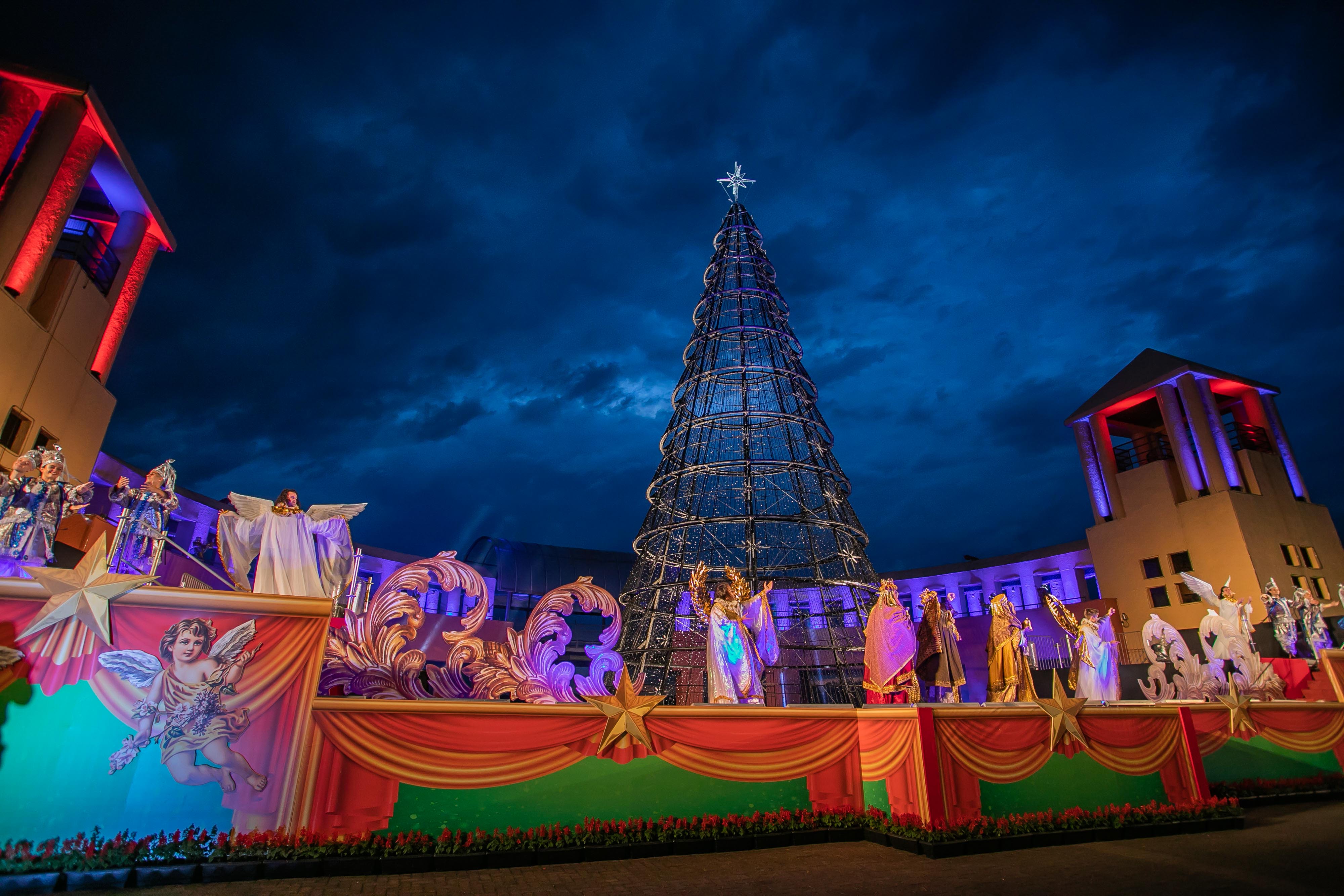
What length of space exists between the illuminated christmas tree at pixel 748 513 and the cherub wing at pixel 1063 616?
3.64 m

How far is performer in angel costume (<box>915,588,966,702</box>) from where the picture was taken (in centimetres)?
1129

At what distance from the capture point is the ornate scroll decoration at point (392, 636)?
7.45 meters

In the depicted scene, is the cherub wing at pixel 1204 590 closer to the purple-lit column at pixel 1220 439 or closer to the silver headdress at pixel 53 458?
the purple-lit column at pixel 1220 439

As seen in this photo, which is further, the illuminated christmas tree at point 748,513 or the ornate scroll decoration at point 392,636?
the illuminated christmas tree at point 748,513

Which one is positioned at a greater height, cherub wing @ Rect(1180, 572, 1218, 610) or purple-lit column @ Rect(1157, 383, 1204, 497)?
purple-lit column @ Rect(1157, 383, 1204, 497)

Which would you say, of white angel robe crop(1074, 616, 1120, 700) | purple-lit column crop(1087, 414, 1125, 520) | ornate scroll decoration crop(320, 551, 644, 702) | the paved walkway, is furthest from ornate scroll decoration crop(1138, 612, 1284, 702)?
ornate scroll decoration crop(320, 551, 644, 702)

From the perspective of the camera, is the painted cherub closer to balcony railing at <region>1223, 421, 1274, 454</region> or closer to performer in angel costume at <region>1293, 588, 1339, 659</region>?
performer in angel costume at <region>1293, 588, 1339, 659</region>

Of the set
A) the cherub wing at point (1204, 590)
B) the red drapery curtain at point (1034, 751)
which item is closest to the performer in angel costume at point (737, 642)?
the red drapery curtain at point (1034, 751)

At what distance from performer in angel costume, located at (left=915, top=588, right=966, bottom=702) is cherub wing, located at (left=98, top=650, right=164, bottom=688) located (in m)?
10.7

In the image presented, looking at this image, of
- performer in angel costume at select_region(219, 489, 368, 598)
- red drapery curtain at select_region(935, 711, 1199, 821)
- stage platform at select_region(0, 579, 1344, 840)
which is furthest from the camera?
red drapery curtain at select_region(935, 711, 1199, 821)

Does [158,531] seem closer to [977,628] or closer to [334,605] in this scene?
[334,605]

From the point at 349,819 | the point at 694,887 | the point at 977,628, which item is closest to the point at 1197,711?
the point at 694,887

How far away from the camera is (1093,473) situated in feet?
84.8

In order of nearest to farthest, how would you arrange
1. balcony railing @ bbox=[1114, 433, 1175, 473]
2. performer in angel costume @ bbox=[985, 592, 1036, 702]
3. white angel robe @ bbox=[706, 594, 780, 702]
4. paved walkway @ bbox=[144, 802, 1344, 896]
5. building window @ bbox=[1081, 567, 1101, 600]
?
paved walkway @ bbox=[144, 802, 1344, 896] < white angel robe @ bbox=[706, 594, 780, 702] < performer in angel costume @ bbox=[985, 592, 1036, 702] < balcony railing @ bbox=[1114, 433, 1175, 473] < building window @ bbox=[1081, 567, 1101, 600]
